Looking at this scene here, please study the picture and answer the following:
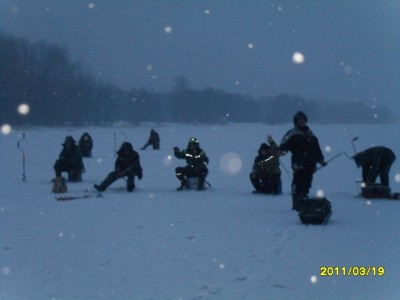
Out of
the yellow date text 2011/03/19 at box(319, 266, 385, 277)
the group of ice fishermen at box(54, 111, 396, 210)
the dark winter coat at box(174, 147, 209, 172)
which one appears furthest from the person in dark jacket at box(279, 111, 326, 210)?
the dark winter coat at box(174, 147, 209, 172)

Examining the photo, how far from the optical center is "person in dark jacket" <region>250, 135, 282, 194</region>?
11180 mm

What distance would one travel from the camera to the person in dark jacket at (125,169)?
11789 millimetres

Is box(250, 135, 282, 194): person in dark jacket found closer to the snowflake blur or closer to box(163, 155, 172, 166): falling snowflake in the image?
the snowflake blur

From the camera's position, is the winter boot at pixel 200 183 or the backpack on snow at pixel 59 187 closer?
the backpack on snow at pixel 59 187

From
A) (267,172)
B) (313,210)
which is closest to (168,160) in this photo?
(267,172)

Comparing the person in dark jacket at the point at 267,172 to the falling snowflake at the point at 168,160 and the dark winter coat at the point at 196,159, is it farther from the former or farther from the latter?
the falling snowflake at the point at 168,160

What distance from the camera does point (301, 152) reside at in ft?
28.9

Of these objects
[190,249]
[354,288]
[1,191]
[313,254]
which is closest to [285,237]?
[313,254]

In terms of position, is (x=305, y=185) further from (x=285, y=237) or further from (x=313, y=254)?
(x=313, y=254)

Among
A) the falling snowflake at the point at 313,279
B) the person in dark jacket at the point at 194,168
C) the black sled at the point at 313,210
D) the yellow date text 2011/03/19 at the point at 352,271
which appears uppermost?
the person in dark jacket at the point at 194,168

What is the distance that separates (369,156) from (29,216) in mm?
6653

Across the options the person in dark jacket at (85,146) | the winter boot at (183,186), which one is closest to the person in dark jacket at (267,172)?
the winter boot at (183,186)

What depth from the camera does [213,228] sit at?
7945 millimetres

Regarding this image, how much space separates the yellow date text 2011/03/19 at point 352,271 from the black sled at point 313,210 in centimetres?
213
